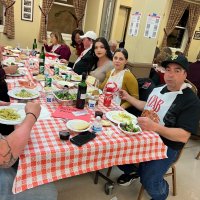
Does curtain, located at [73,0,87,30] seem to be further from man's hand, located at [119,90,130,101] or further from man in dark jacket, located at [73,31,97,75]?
man's hand, located at [119,90,130,101]

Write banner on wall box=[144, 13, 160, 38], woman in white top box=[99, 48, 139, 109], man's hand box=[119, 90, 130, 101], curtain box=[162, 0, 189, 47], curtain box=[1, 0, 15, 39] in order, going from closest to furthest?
man's hand box=[119, 90, 130, 101] < woman in white top box=[99, 48, 139, 109] < banner on wall box=[144, 13, 160, 38] < curtain box=[1, 0, 15, 39] < curtain box=[162, 0, 189, 47]

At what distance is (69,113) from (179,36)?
21.1 feet

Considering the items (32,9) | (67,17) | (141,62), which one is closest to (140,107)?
(141,62)

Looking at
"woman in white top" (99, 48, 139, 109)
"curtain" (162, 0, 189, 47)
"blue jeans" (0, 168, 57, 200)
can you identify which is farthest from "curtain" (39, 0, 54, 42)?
"blue jeans" (0, 168, 57, 200)

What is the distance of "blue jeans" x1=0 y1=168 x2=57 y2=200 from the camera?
40.6 inches

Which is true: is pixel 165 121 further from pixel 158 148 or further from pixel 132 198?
pixel 132 198

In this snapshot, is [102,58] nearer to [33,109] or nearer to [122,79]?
[122,79]

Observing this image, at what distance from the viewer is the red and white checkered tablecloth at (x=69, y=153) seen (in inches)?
39.3

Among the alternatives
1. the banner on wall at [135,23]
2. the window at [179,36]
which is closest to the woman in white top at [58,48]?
the banner on wall at [135,23]

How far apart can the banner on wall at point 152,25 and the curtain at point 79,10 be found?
8.87 ft

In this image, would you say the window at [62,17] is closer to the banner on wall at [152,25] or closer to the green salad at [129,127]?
the banner on wall at [152,25]

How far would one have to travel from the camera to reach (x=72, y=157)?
109cm

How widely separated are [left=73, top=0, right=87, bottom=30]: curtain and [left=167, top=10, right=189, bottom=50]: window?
2.81 meters

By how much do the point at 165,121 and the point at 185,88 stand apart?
281 mm
